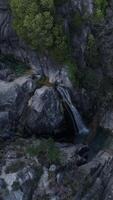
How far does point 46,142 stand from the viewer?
67.7ft

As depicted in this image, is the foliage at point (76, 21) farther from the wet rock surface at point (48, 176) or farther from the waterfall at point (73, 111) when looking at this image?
the wet rock surface at point (48, 176)

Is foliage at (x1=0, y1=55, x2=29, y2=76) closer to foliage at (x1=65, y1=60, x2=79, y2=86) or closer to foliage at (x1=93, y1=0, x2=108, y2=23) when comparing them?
foliage at (x1=65, y1=60, x2=79, y2=86)

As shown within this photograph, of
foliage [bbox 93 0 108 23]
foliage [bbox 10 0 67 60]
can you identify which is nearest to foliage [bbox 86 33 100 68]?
foliage [bbox 93 0 108 23]

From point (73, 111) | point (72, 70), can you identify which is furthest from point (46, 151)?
point (72, 70)

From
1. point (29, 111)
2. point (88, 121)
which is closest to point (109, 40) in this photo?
point (88, 121)

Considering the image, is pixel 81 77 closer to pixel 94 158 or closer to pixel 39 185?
pixel 94 158

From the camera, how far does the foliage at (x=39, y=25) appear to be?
22.2 metres

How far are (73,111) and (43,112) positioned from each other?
198 centimetres

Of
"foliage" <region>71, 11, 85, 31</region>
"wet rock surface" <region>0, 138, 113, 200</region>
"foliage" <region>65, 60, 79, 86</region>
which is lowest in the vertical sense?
"wet rock surface" <region>0, 138, 113, 200</region>

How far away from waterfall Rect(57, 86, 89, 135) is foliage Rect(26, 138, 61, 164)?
3.72 meters

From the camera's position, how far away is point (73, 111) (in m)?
24.1

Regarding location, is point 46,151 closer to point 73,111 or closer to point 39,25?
point 73,111

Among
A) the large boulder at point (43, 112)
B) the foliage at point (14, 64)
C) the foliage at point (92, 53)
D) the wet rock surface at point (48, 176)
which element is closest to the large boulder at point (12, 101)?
the large boulder at point (43, 112)

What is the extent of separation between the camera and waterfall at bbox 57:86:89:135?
77.6 ft
